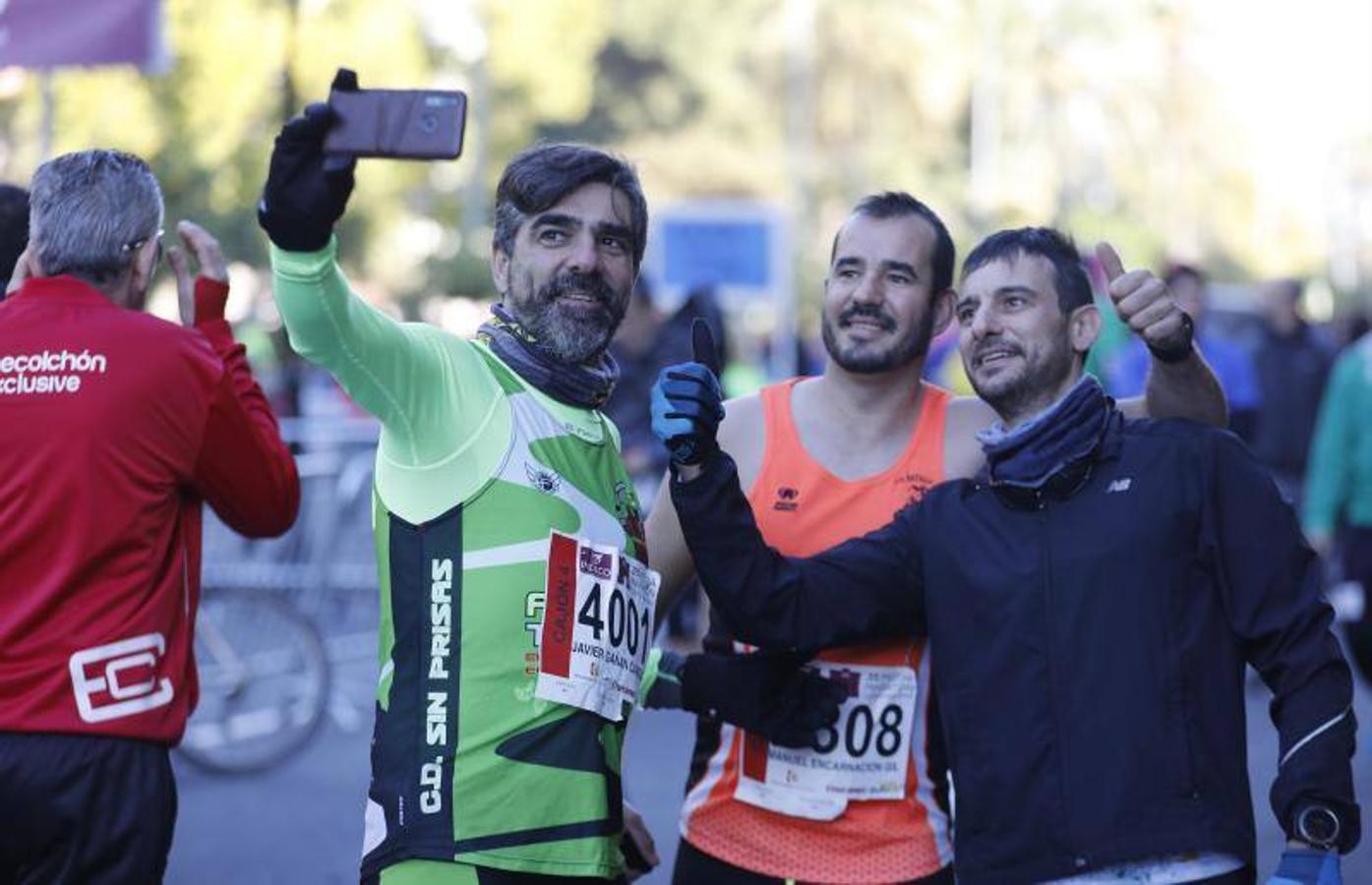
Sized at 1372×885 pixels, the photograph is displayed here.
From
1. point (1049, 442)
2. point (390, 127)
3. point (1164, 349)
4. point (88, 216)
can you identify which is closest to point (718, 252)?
point (1164, 349)

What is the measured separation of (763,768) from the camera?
4.73 meters

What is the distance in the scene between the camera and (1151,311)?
14.5 ft

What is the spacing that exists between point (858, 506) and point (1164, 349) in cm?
77

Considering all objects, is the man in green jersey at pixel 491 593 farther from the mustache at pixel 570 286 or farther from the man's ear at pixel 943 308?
the man's ear at pixel 943 308

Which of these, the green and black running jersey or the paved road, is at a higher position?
the green and black running jersey

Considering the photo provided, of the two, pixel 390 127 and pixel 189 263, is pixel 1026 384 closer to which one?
pixel 390 127

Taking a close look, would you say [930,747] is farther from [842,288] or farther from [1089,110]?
[1089,110]

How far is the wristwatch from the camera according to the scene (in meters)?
3.96

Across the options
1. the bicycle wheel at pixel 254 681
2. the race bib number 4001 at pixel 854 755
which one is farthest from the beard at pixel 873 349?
the bicycle wheel at pixel 254 681

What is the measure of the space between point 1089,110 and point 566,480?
63.0 metres

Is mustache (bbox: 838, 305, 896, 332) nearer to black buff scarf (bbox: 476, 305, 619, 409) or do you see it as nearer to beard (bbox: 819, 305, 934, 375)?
beard (bbox: 819, 305, 934, 375)

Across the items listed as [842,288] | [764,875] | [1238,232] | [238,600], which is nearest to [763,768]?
[764,875]

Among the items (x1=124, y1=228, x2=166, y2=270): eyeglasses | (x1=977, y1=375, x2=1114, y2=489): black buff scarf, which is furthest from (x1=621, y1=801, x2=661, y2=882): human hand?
(x1=124, y1=228, x2=166, y2=270): eyeglasses

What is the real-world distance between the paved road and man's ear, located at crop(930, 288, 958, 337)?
3452 millimetres
